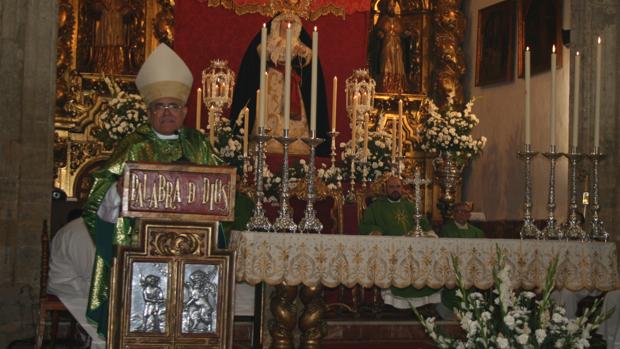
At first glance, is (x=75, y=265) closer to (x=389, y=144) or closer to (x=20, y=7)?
(x=20, y=7)

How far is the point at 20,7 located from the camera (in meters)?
8.84

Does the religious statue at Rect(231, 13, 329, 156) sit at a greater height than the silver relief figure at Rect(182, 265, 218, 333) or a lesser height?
greater

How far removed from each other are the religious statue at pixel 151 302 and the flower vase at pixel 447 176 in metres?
7.61

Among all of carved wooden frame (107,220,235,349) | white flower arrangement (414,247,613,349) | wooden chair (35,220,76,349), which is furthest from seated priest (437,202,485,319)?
white flower arrangement (414,247,613,349)

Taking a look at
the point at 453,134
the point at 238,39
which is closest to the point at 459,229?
the point at 453,134

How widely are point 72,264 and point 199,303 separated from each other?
11.5 ft

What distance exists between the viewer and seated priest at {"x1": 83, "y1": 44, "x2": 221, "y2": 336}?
5348mm

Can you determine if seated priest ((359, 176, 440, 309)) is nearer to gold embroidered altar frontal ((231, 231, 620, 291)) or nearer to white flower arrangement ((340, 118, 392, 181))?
white flower arrangement ((340, 118, 392, 181))

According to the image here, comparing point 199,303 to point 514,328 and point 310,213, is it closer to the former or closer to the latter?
point 310,213

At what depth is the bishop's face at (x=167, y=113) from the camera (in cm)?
540

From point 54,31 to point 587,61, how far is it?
485cm

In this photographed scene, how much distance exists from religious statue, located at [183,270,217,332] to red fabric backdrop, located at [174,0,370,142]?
25.6ft

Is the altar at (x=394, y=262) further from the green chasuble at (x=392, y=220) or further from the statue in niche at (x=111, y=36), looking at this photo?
the statue in niche at (x=111, y=36)

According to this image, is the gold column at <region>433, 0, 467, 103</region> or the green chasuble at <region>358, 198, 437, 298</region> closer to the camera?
the green chasuble at <region>358, 198, 437, 298</region>
